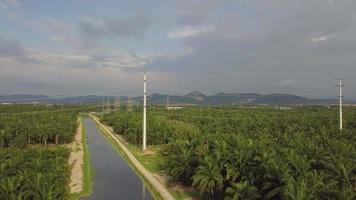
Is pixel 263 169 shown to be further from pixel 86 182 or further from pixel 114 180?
pixel 86 182

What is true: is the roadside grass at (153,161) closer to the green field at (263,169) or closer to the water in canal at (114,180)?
the green field at (263,169)

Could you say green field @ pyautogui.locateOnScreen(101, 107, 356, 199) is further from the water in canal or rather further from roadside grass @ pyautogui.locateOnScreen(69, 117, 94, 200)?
roadside grass @ pyautogui.locateOnScreen(69, 117, 94, 200)

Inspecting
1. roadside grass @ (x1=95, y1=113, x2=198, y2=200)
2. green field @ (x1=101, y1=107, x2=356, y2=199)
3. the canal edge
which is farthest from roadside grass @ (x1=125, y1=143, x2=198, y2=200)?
green field @ (x1=101, y1=107, x2=356, y2=199)

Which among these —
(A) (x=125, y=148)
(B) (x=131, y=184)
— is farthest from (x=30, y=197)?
(A) (x=125, y=148)

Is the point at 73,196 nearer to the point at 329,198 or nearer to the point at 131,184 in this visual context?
the point at 131,184

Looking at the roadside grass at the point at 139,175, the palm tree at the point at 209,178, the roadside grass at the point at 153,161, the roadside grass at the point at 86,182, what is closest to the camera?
the palm tree at the point at 209,178

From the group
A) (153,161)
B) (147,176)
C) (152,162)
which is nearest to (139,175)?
(147,176)

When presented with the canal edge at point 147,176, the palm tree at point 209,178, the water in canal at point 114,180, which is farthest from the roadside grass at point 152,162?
the palm tree at point 209,178

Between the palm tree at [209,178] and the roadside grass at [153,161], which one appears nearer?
the palm tree at [209,178]

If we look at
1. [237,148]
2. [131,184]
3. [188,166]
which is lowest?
[131,184]
